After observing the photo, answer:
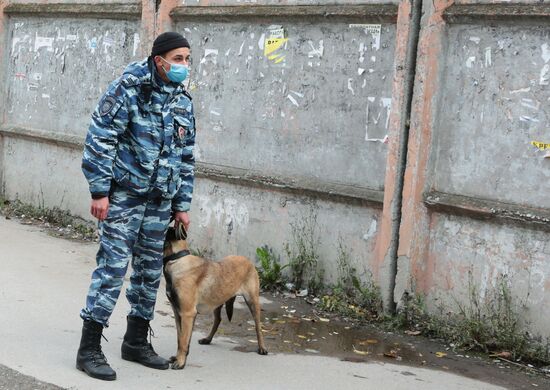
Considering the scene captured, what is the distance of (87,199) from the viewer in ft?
32.8

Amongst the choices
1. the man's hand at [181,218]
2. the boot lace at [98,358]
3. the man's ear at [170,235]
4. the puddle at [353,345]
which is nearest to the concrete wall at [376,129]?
the puddle at [353,345]

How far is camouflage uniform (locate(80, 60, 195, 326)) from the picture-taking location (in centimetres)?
504

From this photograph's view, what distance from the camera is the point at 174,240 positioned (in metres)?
5.46

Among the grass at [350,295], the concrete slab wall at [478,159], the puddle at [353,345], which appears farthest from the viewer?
the grass at [350,295]

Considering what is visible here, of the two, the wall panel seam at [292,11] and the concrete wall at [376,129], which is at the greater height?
the wall panel seam at [292,11]

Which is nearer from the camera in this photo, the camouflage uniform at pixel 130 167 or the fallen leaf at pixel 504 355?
the camouflage uniform at pixel 130 167

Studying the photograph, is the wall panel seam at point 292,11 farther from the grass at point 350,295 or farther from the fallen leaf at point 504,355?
the fallen leaf at point 504,355

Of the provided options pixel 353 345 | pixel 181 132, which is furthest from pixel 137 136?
pixel 353 345

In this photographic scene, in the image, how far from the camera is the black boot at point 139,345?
17.8 ft

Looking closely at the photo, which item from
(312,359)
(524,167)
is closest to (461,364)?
(312,359)

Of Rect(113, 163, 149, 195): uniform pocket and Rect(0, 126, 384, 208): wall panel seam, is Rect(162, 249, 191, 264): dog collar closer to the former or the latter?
Rect(113, 163, 149, 195): uniform pocket

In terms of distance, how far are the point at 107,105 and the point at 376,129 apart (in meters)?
2.79

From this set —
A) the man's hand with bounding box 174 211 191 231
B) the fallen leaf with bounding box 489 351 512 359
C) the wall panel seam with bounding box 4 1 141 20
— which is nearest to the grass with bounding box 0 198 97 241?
the wall panel seam with bounding box 4 1 141 20

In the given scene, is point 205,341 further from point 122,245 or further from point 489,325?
point 489,325
